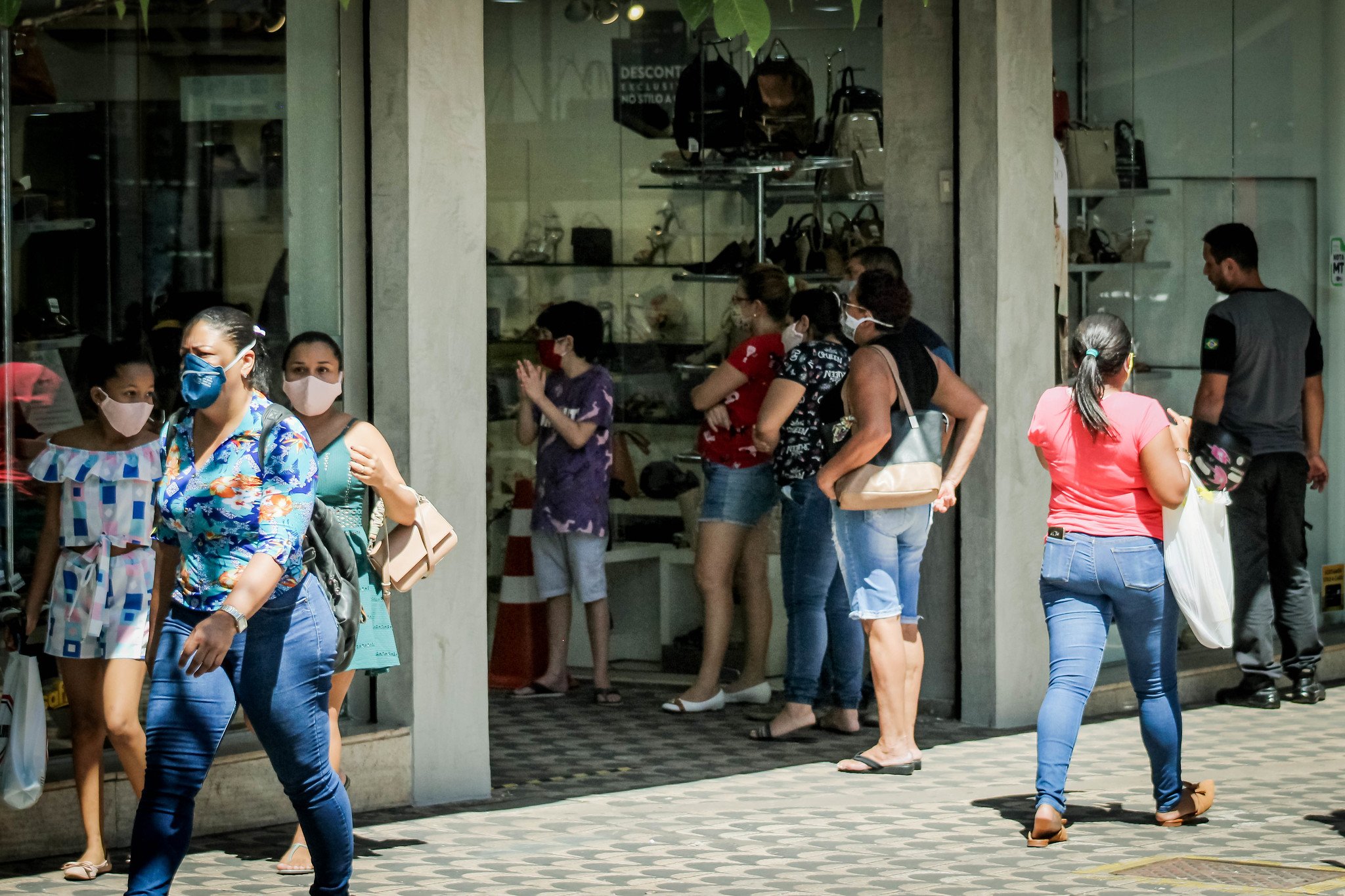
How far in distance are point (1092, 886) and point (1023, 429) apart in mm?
3209

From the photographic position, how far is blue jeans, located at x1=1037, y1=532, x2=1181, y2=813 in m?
6.77

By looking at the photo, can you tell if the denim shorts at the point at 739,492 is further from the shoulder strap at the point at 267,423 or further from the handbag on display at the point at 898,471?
the shoulder strap at the point at 267,423

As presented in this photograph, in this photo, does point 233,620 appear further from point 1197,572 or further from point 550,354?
point 550,354

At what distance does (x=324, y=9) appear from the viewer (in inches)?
298

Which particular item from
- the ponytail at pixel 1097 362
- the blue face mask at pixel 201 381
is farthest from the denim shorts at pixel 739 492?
the blue face mask at pixel 201 381

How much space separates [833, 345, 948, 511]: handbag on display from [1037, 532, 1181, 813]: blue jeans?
37.8 inches

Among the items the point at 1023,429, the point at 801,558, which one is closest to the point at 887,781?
the point at 801,558

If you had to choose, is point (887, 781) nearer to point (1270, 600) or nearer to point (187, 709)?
point (1270, 600)

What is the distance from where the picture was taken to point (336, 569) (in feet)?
18.5

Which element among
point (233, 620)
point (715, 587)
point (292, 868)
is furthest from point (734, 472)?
point (233, 620)

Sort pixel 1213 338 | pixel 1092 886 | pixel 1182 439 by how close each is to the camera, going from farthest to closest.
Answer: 1. pixel 1213 338
2. pixel 1182 439
3. pixel 1092 886

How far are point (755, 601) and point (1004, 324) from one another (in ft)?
6.04

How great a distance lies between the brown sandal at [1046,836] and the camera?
6.75 metres

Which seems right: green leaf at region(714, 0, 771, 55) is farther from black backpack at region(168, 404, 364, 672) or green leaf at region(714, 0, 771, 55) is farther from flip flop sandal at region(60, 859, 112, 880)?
flip flop sandal at region(60, 859, 112, 880)
